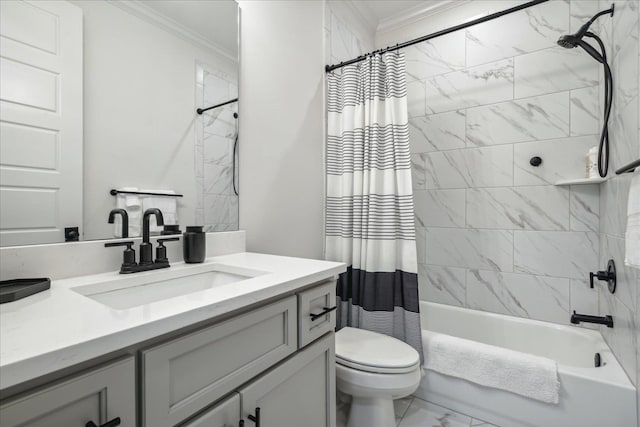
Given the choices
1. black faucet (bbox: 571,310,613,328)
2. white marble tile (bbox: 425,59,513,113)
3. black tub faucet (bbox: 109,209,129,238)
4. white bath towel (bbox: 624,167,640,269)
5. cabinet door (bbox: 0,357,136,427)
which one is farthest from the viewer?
white marble tile (bbox: 425,59,513,113)

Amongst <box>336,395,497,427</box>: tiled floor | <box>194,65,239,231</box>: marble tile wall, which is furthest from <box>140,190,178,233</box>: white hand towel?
<box>336,395,497,427</box>: tiled floor

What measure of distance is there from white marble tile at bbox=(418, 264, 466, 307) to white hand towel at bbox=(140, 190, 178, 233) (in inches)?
76.1

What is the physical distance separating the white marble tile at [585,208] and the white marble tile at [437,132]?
776mm

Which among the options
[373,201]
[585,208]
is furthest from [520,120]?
[373,201]

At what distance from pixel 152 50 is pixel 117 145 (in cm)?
41

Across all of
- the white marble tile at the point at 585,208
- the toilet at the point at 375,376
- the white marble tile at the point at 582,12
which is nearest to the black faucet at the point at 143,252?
the toilet at the point at 375,376

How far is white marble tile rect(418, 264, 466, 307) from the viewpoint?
229 cm

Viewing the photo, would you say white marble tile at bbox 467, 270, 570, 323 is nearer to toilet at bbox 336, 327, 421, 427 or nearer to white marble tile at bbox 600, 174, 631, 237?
white marble tile at bbox 600, 174, 631, 237

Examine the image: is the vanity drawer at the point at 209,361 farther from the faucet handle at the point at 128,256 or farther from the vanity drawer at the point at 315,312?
the faucet handle at the point at 128,256

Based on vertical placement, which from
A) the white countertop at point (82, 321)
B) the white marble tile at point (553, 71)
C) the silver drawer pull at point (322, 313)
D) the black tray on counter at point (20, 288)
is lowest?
the silver drawer pull at point (322, 313)

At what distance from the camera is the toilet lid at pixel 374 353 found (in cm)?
132

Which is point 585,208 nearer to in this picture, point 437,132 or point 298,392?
point 437,132

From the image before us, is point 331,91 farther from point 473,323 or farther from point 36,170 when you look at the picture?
point 473,323

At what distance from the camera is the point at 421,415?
5.44ft
